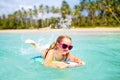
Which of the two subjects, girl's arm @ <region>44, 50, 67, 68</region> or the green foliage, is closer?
girl's arm @ <region>44, 50, 67, 68</region>

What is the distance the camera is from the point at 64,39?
3076 mm

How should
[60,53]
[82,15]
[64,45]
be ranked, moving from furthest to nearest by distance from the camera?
[82,15], [60,53], [64,45]

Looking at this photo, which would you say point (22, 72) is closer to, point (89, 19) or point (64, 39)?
point (64, 39)

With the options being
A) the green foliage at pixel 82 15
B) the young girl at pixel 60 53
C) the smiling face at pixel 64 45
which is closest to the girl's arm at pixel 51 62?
the young girl at pixel 60 53

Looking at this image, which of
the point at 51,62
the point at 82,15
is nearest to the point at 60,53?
the point at 51,62

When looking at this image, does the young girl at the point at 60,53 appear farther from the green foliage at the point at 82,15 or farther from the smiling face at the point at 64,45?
the green foliage at the point at 82,15

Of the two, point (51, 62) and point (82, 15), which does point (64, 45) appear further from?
point (82, 15)

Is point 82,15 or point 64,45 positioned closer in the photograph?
point 64,45

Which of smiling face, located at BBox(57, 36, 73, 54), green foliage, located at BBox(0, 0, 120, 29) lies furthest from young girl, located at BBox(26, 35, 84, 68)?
green foliage, located at BBox(0, 0, 120, 29)

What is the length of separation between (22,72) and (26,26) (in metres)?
12.7

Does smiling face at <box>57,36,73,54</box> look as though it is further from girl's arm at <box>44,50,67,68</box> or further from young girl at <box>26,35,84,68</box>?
girl's arm at <box>44,50,67,68</box>

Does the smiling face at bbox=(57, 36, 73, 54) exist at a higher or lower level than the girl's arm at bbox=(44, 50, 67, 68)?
higher

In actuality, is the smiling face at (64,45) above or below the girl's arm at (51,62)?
above

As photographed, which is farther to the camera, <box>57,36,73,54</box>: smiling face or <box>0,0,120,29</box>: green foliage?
<box>0,0,120,29</box>: green foliage
